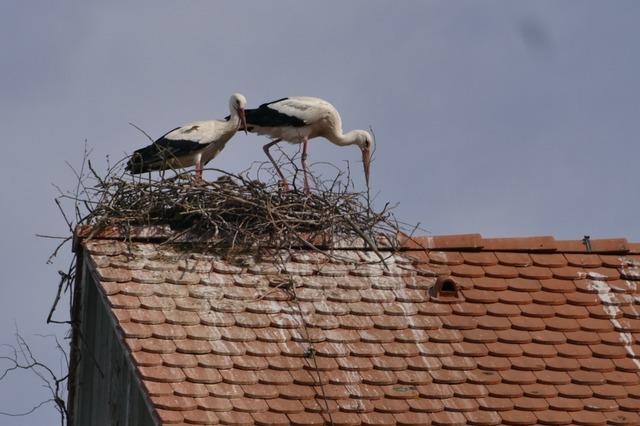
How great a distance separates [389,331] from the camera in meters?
7.49

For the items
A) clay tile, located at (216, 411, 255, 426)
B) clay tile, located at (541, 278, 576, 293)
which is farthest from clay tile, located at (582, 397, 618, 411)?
clay tile, located at (216, 411, 255, 426)

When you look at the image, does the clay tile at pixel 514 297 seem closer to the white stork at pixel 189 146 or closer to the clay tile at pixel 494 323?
the clay tile at pixel 494 323

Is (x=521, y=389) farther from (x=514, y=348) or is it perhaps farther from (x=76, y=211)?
(x=76, y=211)

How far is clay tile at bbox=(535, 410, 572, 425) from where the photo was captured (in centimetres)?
→ 691

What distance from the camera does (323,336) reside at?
732 centimetres

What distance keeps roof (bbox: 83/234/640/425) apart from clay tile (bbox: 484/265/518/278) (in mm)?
11

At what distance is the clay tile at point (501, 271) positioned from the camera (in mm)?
8133

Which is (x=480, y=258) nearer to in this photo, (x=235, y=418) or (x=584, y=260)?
(x=584, y=260)

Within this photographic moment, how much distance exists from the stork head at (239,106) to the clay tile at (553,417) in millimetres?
5370

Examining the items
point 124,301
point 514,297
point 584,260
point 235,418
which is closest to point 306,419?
point 235,418

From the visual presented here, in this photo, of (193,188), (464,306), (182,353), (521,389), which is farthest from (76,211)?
(521,389)

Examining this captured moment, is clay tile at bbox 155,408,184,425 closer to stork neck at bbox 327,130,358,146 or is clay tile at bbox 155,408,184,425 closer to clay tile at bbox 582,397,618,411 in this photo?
clay tile at bbox 582,397,618,411

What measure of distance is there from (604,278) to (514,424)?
5.40ft

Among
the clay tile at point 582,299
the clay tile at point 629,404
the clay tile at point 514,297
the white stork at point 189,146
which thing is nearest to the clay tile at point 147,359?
the clay tile at point 514,297
